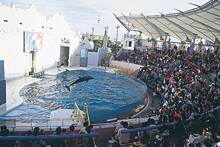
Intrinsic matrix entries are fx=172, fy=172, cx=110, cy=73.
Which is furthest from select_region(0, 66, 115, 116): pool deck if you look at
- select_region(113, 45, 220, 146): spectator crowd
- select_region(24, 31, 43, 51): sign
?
select_region(113, 45, 220, 146): spectator crowd

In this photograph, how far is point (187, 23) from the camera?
22375 millimetres

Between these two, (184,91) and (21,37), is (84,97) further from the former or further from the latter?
(21,37)

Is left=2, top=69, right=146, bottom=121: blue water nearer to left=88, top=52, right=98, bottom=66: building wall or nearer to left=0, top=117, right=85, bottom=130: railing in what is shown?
left=0, top=117, right=85, bottom=130: railing

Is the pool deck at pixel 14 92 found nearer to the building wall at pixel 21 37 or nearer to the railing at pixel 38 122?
the building wall at pixel 21 37

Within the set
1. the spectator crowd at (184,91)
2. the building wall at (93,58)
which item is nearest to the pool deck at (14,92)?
the spectator crowd at (184,91)

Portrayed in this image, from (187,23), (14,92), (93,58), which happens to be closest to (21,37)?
(14,92)

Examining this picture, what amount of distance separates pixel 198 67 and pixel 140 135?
16.9m

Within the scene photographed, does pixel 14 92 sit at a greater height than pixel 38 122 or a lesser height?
lesser

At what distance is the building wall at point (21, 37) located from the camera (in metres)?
16.2

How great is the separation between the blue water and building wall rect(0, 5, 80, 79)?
9.85 feet

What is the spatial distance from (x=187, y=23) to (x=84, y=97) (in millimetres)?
16820

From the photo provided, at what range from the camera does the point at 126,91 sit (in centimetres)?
1717

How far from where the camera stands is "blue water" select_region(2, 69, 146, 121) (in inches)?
407

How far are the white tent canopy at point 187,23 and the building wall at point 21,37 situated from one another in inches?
467
